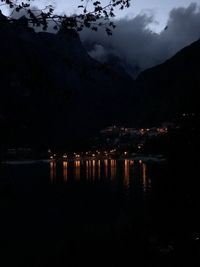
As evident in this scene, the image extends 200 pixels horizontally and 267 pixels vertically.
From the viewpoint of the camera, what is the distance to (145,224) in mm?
26578

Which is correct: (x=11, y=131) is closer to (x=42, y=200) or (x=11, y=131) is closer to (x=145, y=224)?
(x=145, y=224)

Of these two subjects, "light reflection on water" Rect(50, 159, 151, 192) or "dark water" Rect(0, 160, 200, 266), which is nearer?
"dark water" Rect(0, 160, 200, 266)

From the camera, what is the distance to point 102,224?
3819 cm

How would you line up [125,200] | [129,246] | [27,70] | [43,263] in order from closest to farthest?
1. [27,70]
2. [129,246]
3. [43,263]
4. [125,200]

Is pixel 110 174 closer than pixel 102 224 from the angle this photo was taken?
No

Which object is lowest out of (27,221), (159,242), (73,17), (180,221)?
(27,221)

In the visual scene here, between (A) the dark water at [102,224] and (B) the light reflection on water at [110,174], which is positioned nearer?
(A) the dark water at [102,224]

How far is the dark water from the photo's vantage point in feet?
46.8

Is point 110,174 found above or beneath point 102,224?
above

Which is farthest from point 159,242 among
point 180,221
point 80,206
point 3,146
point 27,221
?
point 80,206

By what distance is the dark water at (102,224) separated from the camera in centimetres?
1426

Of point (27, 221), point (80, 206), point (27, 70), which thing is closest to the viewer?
point (27, 70)

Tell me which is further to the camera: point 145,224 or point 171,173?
point 145,224

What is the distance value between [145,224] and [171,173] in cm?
1237
